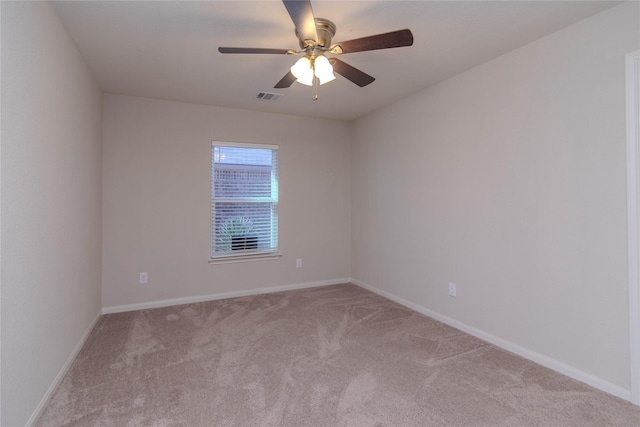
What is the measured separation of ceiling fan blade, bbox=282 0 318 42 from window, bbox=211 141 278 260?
2.52m

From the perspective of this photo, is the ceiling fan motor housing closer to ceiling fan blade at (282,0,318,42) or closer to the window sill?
ceiling fan blade at (282,0,318,42)

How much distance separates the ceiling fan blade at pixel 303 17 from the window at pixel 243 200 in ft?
8.25

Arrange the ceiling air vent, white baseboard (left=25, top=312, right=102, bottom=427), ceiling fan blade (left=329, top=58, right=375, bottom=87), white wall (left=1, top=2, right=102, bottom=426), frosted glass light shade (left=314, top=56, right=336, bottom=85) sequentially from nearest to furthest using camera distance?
white wall (left=1, top=2, right=102, bottom=426) < white baseboard (left=25, top=312, right=102, bottom=427) < frosted glass light shade (left=314, top=56, right=336, bottom=85) < ceiling fan blade (left=329, top=58, right=375, bottom=87) < the ceiling air vent

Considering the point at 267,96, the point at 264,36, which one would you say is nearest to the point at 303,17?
the point at 264,36

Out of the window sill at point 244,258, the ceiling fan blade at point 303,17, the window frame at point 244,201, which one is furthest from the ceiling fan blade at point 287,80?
the window sill at point 244,258

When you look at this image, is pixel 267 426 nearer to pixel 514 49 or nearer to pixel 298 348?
pixel 298 348

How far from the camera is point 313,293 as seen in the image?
4332 millimetres

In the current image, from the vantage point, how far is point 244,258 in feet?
14.0

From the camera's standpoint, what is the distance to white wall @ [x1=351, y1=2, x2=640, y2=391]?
2066 millimetres

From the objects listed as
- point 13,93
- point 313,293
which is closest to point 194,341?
point 313,293

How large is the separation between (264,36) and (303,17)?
0.81m

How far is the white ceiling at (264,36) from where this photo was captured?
2039 mm

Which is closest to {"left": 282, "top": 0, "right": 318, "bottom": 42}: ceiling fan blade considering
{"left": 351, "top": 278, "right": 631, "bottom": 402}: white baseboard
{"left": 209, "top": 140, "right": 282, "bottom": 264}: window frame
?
{"left": 209, "top": 140, "right": 282, "bottom": 264}: window frame

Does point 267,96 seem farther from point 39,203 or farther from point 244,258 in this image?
point 39,203
